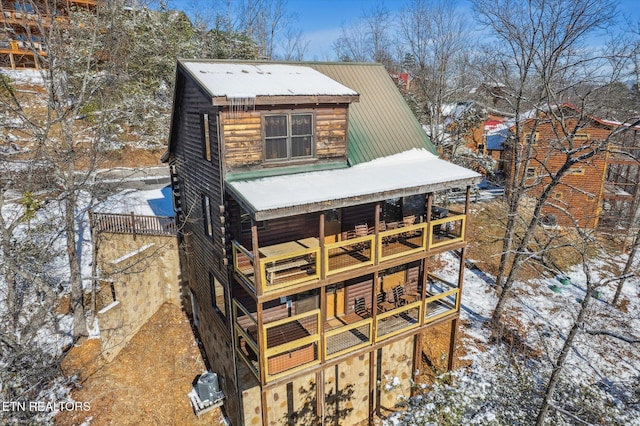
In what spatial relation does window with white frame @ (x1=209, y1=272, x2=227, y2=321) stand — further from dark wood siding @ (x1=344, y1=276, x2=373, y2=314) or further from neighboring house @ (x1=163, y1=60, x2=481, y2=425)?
dark wood siding @ (x1=344, y1=276, x2=373, y2=314)

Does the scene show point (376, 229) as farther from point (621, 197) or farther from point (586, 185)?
point (621, 197)

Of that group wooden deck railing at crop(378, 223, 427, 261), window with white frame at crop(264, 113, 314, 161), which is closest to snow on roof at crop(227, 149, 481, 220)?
window with white frame at crop(264, 113, 314, 161)

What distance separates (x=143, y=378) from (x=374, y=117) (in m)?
13.6

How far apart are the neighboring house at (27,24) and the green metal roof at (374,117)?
964 cm

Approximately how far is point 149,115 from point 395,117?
939 inches

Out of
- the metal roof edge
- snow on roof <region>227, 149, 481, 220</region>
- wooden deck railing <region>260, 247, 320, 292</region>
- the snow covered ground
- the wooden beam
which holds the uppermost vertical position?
the wooden beam

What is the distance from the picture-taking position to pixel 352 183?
1136cm

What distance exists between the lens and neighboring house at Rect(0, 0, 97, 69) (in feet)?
43.3

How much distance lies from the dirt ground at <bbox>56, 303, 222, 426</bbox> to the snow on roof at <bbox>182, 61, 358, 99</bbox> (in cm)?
1139

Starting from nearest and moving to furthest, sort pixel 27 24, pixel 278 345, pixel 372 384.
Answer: pixel 278 345
pixel 27 24
pixel 372 384

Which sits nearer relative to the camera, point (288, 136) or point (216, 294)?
point (288, 136)

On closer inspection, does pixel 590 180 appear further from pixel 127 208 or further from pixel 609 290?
pixel 127 208

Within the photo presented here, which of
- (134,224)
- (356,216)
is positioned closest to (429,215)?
(356,216)

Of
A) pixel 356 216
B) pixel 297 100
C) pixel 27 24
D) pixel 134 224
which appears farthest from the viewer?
pixel 134 224
